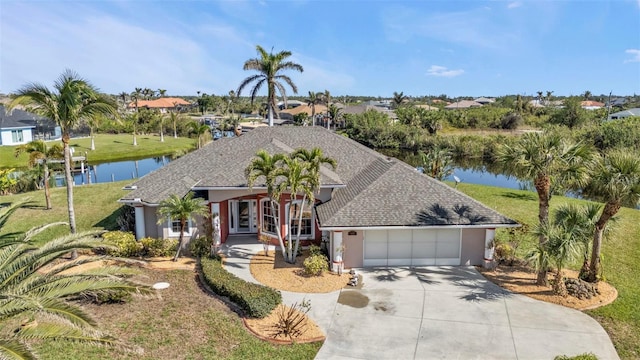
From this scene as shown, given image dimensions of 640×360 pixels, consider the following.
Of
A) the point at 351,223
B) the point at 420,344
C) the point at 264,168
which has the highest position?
the point at 264,168

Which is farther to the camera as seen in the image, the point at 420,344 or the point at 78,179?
the point at 78,179

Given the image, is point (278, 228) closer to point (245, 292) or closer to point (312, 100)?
point (245, 292)

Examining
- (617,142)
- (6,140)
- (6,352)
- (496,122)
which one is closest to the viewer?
(6,352)

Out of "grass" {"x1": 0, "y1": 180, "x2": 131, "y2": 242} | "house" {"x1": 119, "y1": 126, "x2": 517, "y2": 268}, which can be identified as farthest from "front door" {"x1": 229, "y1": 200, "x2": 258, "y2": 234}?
"grass" {"x1": 0, "y1": 180, "x2": 131, "y2": 242}

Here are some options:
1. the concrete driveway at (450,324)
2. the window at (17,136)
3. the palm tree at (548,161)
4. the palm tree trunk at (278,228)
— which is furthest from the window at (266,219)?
the window at (17,136)

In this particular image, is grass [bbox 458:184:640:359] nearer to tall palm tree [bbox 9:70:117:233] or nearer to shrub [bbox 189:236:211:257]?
shrub [bbox 189:236:211:257]

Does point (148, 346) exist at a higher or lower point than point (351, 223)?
lower

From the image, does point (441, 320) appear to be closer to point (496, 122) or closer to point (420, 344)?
point (420, 344)

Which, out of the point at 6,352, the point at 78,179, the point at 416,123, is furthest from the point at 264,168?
the point at 416,123
